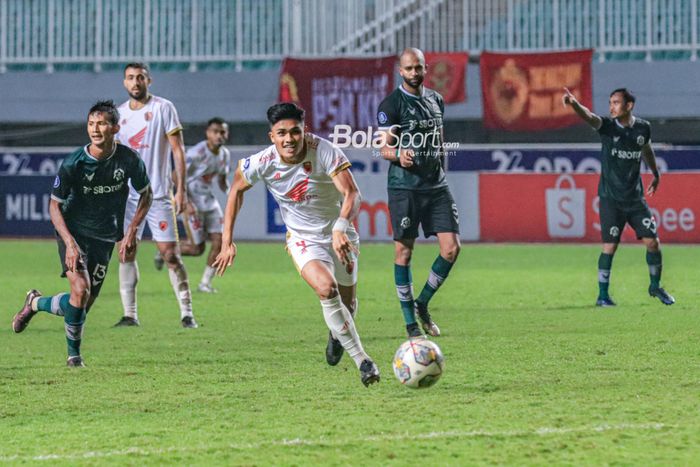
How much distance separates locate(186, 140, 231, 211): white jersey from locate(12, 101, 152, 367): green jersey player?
577 cm

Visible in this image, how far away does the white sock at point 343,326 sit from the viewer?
735 centimetres

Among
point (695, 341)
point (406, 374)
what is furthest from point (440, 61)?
point (406, 374)

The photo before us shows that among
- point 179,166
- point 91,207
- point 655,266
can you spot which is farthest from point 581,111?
point 91,207

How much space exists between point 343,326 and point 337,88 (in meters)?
17.0

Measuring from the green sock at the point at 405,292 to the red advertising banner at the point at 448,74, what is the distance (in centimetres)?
1412

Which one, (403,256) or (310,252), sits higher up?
(310,252)

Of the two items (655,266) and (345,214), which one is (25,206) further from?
(345,214)

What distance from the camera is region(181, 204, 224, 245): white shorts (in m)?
14.4

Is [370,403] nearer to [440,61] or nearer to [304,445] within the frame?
[304,445]

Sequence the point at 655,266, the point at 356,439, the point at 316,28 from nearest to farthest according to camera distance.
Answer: the point at 356,439 → the point at 655,266 → the point at 316,28

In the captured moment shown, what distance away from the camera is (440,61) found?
2377 cm

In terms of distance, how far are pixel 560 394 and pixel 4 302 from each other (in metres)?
7.82

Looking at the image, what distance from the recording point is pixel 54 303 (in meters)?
8.90

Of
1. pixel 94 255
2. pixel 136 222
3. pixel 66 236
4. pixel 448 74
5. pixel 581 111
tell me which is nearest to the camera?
pixel 66 236
